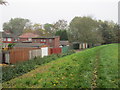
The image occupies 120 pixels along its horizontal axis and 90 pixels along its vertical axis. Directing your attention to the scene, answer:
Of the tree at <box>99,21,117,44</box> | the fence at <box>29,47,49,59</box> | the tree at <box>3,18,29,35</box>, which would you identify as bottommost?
the fence at <box>29,47,49,59</box>

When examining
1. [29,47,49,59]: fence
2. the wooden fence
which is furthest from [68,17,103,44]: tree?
the wooden fence

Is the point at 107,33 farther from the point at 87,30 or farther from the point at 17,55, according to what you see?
the point at 17,55

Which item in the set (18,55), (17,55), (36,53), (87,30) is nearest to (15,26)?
(87,30)

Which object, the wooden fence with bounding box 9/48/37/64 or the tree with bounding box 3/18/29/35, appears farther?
the tree with bounding box 3/18/29/35

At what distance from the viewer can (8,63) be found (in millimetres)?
12719

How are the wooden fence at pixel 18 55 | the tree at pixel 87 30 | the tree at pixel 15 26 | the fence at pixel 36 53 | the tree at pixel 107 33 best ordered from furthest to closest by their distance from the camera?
the tree at pixel 15 26 < the tree at pixel 107 33 < the tree at pixel 87 30 < the fence at pixel 36 53 < the wooden fence at pixel 18 55

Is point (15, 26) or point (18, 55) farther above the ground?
point (15, 26)

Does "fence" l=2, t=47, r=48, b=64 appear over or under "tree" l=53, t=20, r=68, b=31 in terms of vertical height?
under

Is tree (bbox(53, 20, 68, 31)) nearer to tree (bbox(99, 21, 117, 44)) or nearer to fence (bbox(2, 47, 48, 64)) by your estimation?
tree (bbox(99, 21, 117, 44))

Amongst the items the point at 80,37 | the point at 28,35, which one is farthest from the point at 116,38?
the point at 28,35

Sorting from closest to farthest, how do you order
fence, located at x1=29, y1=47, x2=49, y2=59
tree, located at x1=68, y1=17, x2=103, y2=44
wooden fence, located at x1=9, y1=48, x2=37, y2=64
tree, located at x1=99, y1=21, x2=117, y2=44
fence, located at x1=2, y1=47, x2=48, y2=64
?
fence, located at x1=2, y1=47, x2=48, y2=64 < wooden fence, located at x1=9, y1=48, x2=37, y2=64 < fence, located at x1=29, y1=47, x2=49, y2=59 < tree, located at x1=68, y1=17, x2=103, y2=44 < tree, located at x1=99, y1=21, x2=117, y2=44

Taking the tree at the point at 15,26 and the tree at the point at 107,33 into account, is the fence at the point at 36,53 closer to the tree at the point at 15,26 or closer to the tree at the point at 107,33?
the tree at the point at 107,33

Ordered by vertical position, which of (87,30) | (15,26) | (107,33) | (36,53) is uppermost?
(15,26)

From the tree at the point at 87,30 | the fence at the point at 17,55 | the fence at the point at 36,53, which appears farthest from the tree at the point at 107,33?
the fence at the point at 17,55
